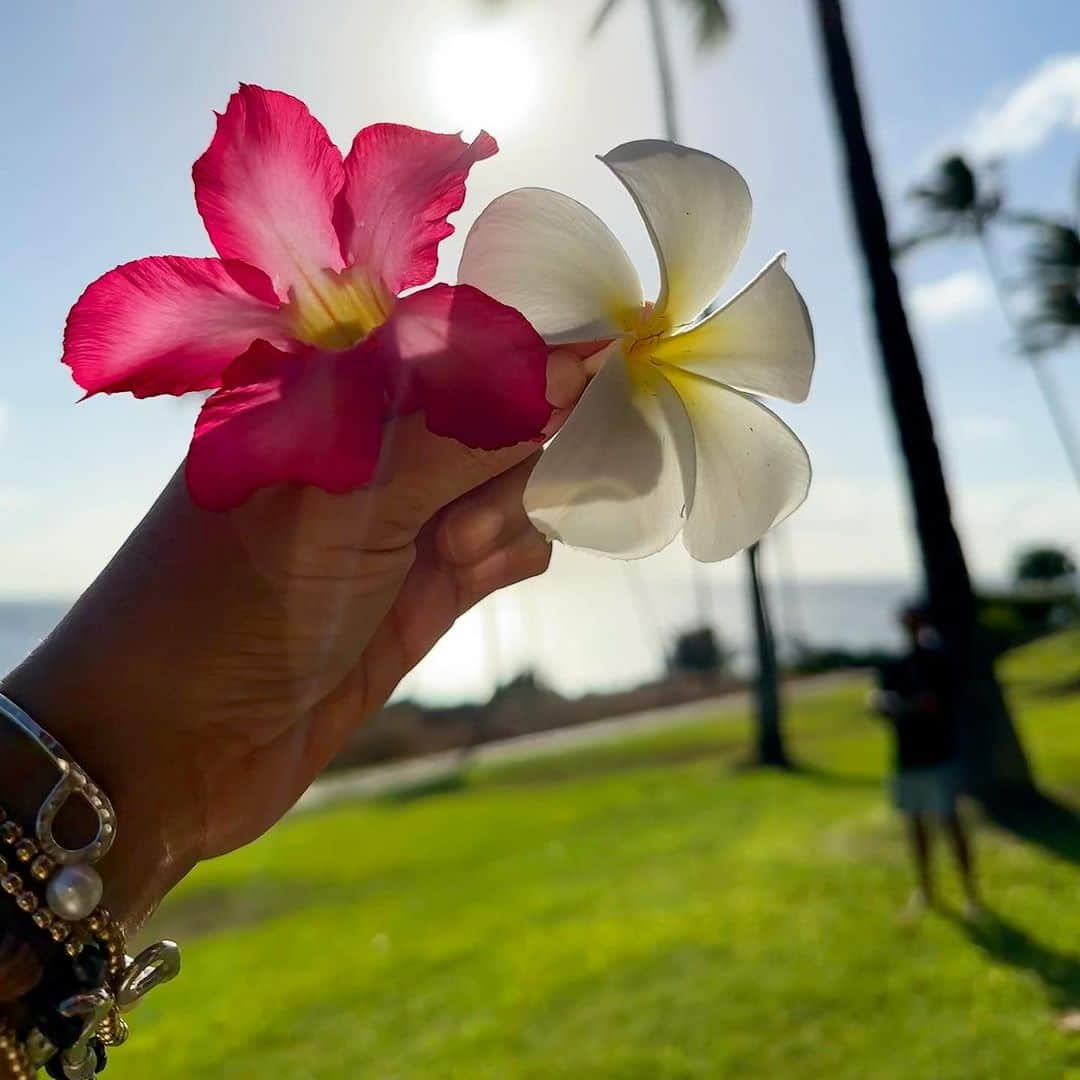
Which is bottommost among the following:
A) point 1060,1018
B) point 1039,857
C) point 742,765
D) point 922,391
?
point 742,765

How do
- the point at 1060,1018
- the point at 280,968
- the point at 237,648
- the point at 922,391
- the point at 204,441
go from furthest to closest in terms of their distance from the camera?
the point at 922,391, the point at 280,968, the point at 1060,1018, the point at 237,648, the point at 204,441

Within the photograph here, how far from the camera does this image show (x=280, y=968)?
4906 millimetres

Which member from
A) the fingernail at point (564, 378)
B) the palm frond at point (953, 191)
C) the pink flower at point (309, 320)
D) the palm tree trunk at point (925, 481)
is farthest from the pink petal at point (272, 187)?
the palm frond at point (953, 191)

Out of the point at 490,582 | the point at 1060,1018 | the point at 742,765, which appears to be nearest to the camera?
the point at 490,582

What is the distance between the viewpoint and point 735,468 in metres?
0.55

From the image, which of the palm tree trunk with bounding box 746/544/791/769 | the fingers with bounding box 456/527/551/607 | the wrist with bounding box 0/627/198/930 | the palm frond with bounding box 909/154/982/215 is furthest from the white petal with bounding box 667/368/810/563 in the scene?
the palm frond with bounding box 909/154/982/215

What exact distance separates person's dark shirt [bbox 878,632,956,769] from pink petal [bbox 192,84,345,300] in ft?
15.0

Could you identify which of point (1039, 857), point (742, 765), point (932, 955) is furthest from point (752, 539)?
point (742, 765)

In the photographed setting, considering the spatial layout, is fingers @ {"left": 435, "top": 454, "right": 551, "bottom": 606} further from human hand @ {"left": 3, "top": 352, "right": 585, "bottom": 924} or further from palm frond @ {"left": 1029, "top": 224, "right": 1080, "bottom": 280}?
palm frond @ {"left": 1029, "top": 224, "right": 1080, "bottom": 280}

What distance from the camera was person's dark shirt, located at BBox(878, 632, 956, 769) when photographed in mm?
4656

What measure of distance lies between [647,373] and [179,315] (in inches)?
8.5

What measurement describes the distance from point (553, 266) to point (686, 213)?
68 millimetres

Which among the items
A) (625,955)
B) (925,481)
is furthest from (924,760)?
(925,481)

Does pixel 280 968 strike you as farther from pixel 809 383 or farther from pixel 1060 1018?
pixel 809 383
